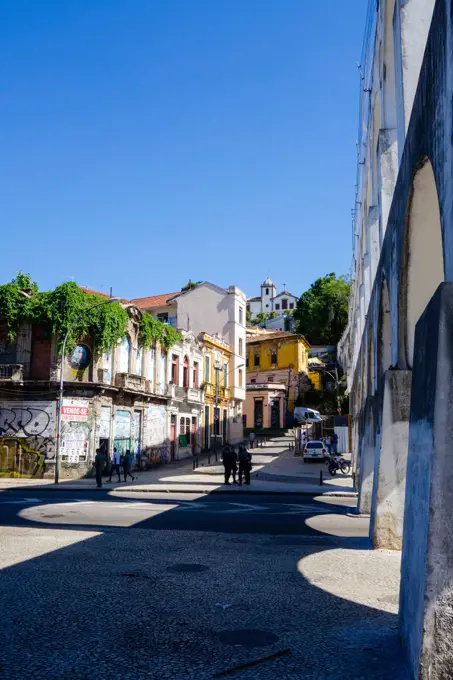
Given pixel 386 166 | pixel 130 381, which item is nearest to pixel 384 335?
pixel 386 166

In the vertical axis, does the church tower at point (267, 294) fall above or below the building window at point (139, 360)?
above

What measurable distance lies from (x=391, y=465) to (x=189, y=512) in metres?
6.95

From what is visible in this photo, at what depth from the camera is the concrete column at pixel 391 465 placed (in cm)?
1088

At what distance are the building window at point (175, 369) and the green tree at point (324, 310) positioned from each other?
4154cm

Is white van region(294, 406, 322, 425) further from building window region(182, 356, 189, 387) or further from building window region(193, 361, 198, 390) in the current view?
building window region(182, 356, 189, 387)

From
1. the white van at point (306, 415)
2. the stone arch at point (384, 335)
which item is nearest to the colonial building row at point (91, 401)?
the white van at point (306, 415)

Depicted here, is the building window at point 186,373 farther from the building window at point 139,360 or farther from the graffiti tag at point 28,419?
the graffiti tag at point 28,419

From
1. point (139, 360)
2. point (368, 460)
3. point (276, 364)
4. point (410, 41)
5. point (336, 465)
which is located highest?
point (410, 41)

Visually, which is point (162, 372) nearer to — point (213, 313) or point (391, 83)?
point (213, 313)

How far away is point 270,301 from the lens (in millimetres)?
138625

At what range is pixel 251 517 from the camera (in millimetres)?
15211

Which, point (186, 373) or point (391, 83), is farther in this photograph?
point (186, 373)

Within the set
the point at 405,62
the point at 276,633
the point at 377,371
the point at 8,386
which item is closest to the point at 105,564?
the point at 276,633

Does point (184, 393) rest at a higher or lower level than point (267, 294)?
lower
